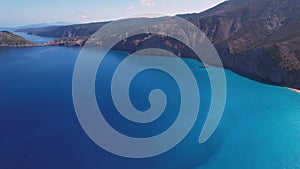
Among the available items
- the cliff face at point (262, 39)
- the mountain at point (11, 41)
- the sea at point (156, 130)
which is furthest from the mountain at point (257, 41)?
the mountain at point (11, 41)

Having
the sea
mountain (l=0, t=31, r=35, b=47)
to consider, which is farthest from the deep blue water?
mountain (l=0, t=31, r=35, b=47)

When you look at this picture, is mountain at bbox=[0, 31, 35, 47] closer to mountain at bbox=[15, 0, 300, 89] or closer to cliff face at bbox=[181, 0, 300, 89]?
mountain at bbox=[15, 0, 300, 89]

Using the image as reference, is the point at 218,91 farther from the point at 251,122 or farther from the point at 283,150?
the point at 283,150

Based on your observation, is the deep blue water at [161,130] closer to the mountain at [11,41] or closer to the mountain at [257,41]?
the mountain at [257,41]

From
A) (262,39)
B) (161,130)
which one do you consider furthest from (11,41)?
(161,130)

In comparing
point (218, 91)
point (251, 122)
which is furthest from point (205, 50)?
point (251, 122)

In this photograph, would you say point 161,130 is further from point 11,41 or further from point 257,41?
point 11,41
